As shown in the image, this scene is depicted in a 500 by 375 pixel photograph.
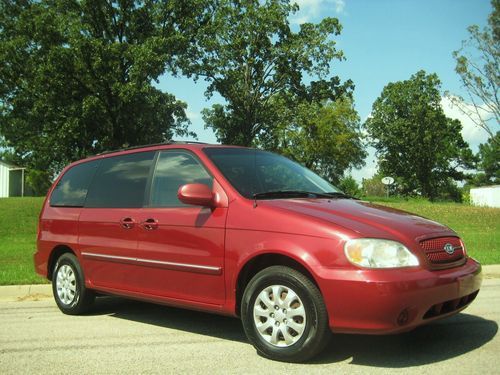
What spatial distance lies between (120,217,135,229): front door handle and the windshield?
107 centimetres

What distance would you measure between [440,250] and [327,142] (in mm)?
46949

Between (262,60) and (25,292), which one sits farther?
(262,60)

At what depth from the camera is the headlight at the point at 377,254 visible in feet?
13.6

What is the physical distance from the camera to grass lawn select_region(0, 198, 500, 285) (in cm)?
1009

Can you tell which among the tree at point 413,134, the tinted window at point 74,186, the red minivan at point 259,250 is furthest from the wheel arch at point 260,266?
the tree at point 413,134

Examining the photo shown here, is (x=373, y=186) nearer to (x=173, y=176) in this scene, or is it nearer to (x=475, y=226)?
(x=475, y=226)

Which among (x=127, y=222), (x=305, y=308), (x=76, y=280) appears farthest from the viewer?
(x=76, y=280)

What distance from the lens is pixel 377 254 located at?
4.17 metres

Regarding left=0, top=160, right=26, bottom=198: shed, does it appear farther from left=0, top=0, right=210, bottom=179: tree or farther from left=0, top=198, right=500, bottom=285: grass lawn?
left=0, top=198, right=500, bottom=285: grass lawn

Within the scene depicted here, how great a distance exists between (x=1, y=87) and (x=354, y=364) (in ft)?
99.6

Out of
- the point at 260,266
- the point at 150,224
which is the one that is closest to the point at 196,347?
the point at 260,266

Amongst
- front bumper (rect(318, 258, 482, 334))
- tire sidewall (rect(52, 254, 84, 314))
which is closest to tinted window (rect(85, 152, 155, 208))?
tire sidewall (rect(52, 254, 84, 314))

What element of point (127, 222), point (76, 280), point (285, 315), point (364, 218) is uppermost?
point (364, 218)

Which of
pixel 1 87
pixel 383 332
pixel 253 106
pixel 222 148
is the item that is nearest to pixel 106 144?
pixel 1 87
